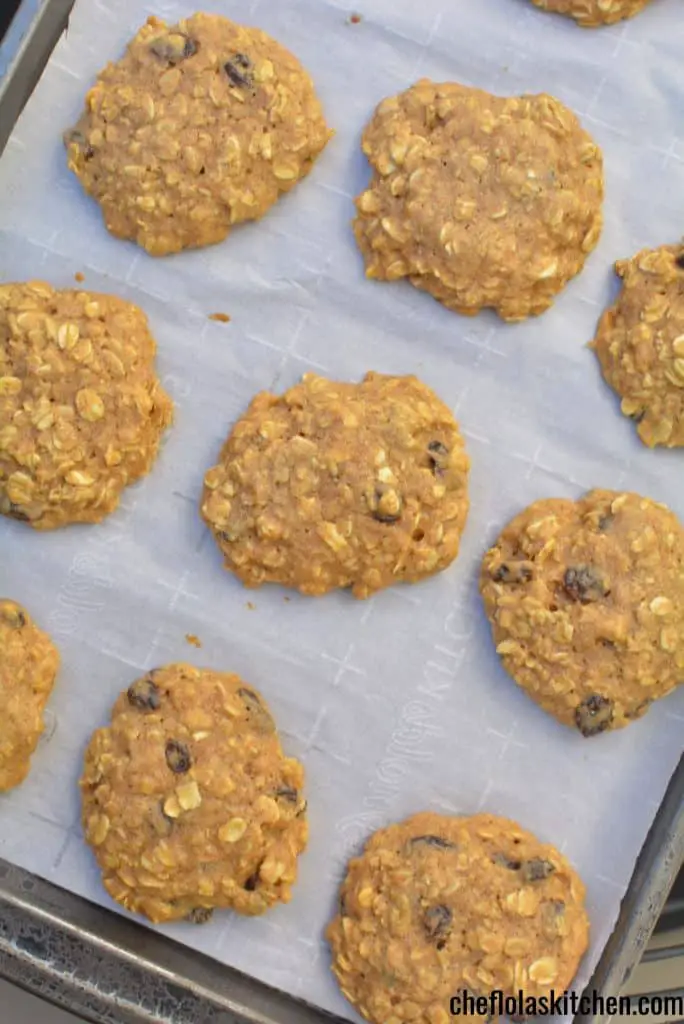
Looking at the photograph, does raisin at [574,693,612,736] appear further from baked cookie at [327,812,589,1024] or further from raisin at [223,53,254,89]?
raisin at [223,53,254,89]

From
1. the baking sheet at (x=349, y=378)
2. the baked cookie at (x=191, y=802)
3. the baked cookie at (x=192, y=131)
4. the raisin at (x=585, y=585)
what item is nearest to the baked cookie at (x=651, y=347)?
the baking sheet at (x=349, y=378)

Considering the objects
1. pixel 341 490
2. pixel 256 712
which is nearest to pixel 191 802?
pixel 256 712

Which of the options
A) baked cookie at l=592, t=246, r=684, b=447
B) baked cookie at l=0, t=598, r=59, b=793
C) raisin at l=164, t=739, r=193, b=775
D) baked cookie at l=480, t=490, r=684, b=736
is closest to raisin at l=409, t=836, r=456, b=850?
baked cookie at l=480, t=490, r=684, b=736

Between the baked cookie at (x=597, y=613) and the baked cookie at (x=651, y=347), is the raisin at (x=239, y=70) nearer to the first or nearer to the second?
the baked cookie at (x=651, y=347)

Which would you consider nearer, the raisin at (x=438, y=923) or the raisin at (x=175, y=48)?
the raisin at (x=438, y=923)

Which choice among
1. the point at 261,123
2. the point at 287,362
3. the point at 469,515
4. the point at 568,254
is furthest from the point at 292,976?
the point at 261,123

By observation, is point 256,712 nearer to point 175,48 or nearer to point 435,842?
point 435,842
